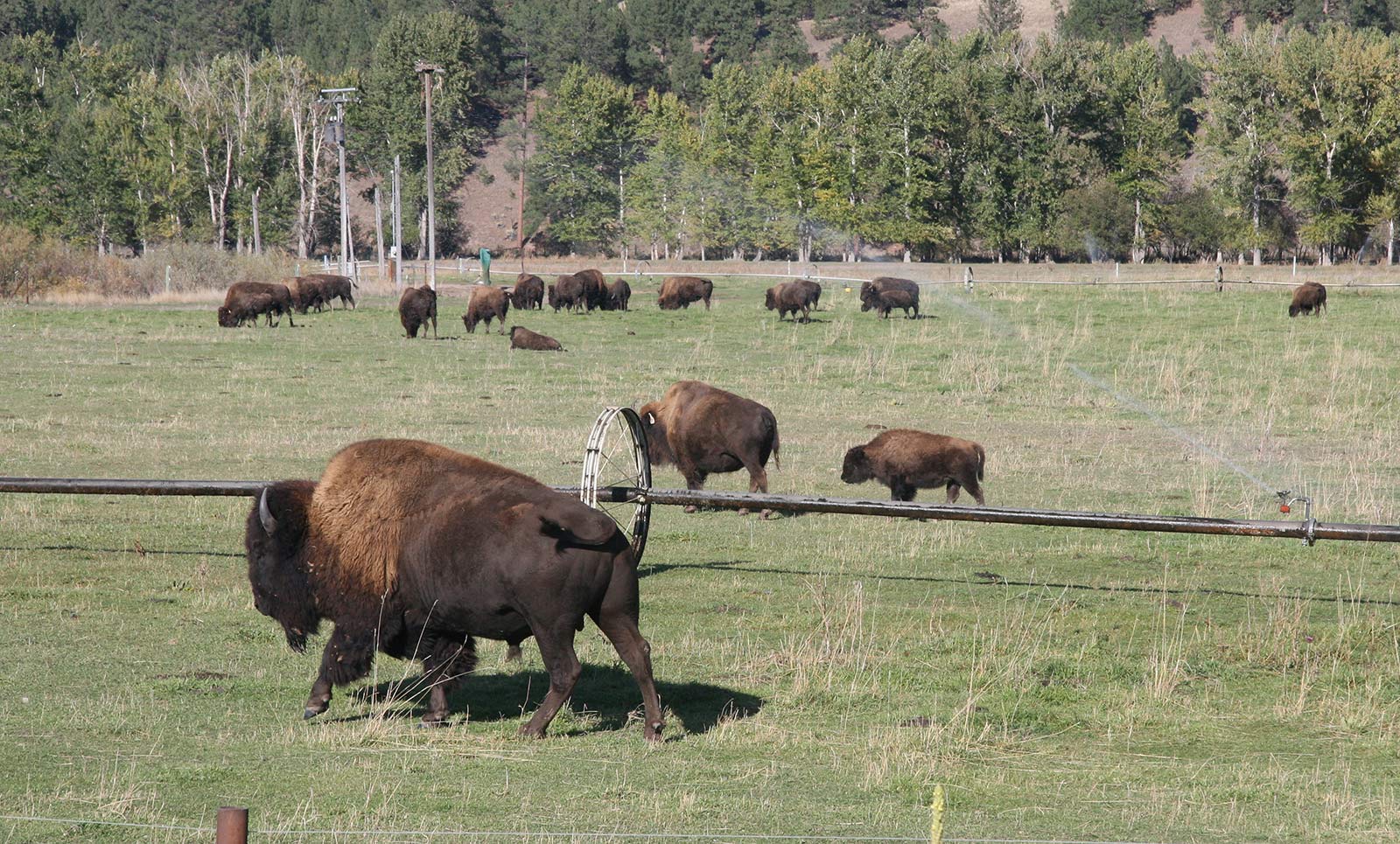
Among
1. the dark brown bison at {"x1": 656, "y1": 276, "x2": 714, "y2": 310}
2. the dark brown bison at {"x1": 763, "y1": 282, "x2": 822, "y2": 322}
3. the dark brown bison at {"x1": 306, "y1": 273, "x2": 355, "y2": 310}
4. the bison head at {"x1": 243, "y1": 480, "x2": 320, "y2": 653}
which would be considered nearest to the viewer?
the bison head at {"x1": 243, "y1": 480, "x2": 320, "y2": 653}

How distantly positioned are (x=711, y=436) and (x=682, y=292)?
1361 inches

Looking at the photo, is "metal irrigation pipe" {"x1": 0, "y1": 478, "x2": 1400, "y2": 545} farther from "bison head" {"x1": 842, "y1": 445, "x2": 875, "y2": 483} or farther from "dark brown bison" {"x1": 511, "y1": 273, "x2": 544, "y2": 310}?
"dark brown bison" {"x1": 511, "y1": 273, "x2": 544, "y2": 310}

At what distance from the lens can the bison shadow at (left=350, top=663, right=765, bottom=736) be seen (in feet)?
27.2

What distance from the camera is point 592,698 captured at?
8898mm

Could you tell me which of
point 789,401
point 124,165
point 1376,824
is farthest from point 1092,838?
point 124,165

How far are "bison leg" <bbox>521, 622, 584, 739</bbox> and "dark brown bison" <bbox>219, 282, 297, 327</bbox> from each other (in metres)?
34.6

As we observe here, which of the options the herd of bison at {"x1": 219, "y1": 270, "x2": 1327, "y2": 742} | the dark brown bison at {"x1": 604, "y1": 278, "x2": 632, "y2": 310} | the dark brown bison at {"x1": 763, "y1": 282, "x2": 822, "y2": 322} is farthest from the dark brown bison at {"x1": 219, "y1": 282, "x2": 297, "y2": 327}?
the herd of bison at {"x1": 219, "y1": 270, "x2": 1327, "y2": 742}

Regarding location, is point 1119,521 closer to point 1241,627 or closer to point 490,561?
point 1241,627

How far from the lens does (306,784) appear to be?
687cm

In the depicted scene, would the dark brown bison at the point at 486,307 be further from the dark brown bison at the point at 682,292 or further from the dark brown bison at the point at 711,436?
the dark brown bison at the point at 711,436

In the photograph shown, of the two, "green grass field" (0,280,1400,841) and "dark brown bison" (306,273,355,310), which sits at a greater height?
"dark brown bison" (306,273,355,310)

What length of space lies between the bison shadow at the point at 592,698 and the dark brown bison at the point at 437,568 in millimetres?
314

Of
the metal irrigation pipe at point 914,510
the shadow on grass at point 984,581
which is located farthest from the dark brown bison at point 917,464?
the metal irrigation pipe at point 914,510

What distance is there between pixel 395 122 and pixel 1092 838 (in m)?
116
